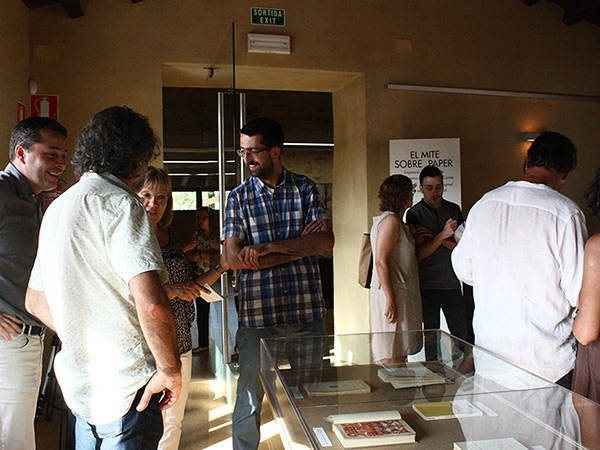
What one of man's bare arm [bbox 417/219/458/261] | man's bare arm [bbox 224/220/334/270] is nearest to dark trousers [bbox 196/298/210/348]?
man's bare arm [bbox 417/219/458/261]

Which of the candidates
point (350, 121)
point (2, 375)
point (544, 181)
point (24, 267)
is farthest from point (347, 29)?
point (2, 375)

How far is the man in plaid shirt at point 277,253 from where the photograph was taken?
2697 millimetres

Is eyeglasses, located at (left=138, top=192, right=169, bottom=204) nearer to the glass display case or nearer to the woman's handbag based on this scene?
the glass display case

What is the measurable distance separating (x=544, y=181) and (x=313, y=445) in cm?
153

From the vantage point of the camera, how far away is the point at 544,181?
2193mm

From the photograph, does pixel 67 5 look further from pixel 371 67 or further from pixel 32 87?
pixel 371 67

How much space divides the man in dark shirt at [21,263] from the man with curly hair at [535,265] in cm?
195

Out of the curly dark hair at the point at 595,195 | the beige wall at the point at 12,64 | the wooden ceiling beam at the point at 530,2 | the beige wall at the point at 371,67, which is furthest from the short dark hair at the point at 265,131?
the wooden ceiling beam at the point at 530,2

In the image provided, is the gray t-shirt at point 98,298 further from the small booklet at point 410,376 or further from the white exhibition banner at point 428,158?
the white exhibition banner at point 428,158

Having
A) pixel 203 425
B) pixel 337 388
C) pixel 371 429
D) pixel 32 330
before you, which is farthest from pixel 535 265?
pixel 203 425

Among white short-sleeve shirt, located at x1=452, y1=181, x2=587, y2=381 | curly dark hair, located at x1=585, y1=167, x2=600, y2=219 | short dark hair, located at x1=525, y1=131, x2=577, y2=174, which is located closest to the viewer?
curly dark hair, located at x1=585, y1=167, x2=600, y2=219

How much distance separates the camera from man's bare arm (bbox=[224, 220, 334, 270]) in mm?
2596

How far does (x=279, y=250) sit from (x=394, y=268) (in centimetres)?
99

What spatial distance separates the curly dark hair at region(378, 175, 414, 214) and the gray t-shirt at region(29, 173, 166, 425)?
2.10m
